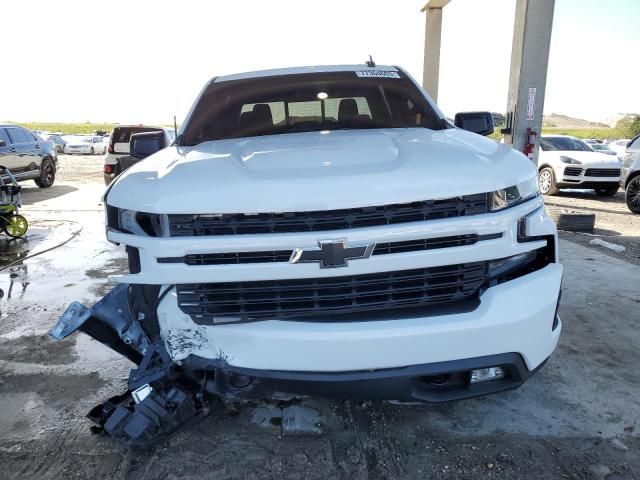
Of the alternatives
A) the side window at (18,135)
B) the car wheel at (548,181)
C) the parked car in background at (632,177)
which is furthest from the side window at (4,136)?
the parked car in background at (632,177)

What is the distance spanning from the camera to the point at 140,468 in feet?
7.16

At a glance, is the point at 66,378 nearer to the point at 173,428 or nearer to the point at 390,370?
the point at 173,428

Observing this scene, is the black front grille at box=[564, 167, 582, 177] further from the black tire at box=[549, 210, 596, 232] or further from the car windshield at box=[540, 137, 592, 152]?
the black tire at box=[549, 210, 596, 232]

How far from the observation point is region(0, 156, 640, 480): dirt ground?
2168mm

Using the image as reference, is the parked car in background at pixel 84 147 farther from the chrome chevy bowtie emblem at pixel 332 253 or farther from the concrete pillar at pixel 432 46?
the chrome chevy bowtie emblem at pixel 332 253

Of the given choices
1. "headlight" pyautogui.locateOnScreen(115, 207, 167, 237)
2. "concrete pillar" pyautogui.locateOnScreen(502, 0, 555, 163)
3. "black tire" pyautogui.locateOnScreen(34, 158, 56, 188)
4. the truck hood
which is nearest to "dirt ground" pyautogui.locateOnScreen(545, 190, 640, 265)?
"concrete pillar" pyautogui.locateOnScreen(502, 0, 555, 163)

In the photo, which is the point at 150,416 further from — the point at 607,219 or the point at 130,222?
the point at 607,219

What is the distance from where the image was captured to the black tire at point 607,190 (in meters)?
11.6

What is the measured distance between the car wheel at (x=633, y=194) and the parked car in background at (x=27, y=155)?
43.4 feet

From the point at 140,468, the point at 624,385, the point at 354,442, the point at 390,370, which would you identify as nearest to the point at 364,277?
the point at 390,370

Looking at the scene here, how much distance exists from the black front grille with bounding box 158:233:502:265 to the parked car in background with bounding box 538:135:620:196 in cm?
1077

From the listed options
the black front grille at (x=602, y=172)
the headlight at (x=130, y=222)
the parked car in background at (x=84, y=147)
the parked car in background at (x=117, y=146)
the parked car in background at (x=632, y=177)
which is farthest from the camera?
the parked car in background at (x=84, y=147)

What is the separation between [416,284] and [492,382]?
54 cm

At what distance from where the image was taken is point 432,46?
15.1 meters
